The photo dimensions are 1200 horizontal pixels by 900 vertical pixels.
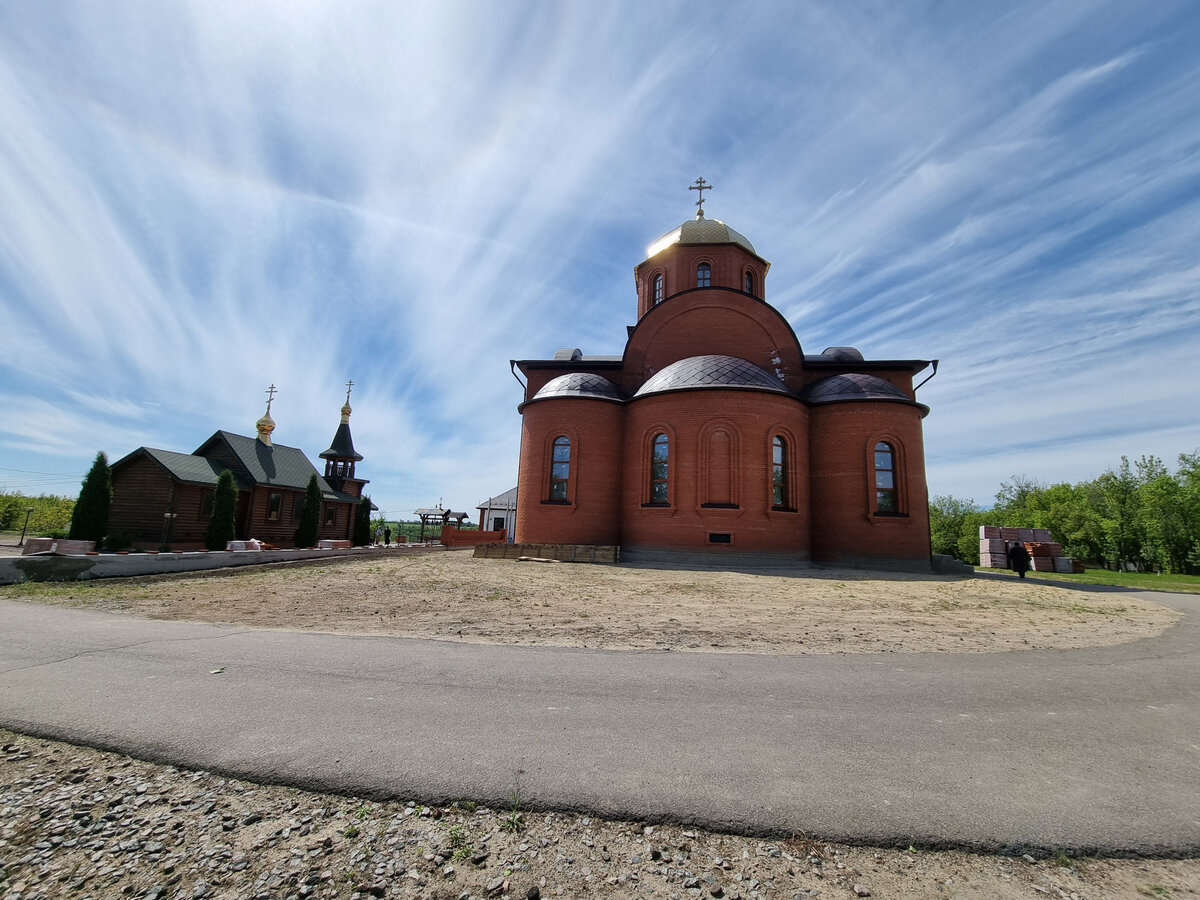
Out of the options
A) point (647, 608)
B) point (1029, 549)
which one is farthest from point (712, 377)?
point (1029, 549)

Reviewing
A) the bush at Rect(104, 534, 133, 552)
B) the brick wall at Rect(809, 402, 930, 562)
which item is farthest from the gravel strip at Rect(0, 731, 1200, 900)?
the bush at Rect(104, 534, 133, 552)

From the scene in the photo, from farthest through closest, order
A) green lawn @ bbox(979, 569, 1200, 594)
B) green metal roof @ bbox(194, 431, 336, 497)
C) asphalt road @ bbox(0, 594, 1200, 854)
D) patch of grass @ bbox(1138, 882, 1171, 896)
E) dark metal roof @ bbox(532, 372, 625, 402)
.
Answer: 1. green metal roof @ bbox(194, 431, 336, 497)
2. dark metal roof @ bbox(532, 372, 625, 402)
3. green lawn @ bbox(979, 569, 1200, 594)
4. asphalt road @ bbox(0, 594, 1200, 854)
5. patch of grass @ bbox(1138, 882, 1171, 896)

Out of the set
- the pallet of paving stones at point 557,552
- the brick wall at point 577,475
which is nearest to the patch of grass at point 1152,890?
the pallet of paving stones at point 557,552

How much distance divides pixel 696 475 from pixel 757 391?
3373 millimetres

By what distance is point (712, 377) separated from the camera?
58.2 ft

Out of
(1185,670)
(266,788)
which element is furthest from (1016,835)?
(1185,670)

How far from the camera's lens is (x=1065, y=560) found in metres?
24.1

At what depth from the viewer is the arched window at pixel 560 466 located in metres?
19.5

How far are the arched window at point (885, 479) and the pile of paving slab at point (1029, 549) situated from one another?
10802 mm

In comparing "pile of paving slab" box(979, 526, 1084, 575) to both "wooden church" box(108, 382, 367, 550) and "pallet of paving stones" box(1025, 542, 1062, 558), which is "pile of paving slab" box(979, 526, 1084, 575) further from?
"wooden church" box(108, 382, 367, 550)

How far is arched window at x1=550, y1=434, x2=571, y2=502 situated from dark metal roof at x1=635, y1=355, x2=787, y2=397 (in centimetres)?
324

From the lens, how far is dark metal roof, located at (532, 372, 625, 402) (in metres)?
19.6

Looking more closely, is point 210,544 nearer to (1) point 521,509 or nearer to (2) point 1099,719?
(1) point 521,509

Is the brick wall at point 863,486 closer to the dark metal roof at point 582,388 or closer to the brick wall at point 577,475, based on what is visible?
the brick wall at point 577,475
